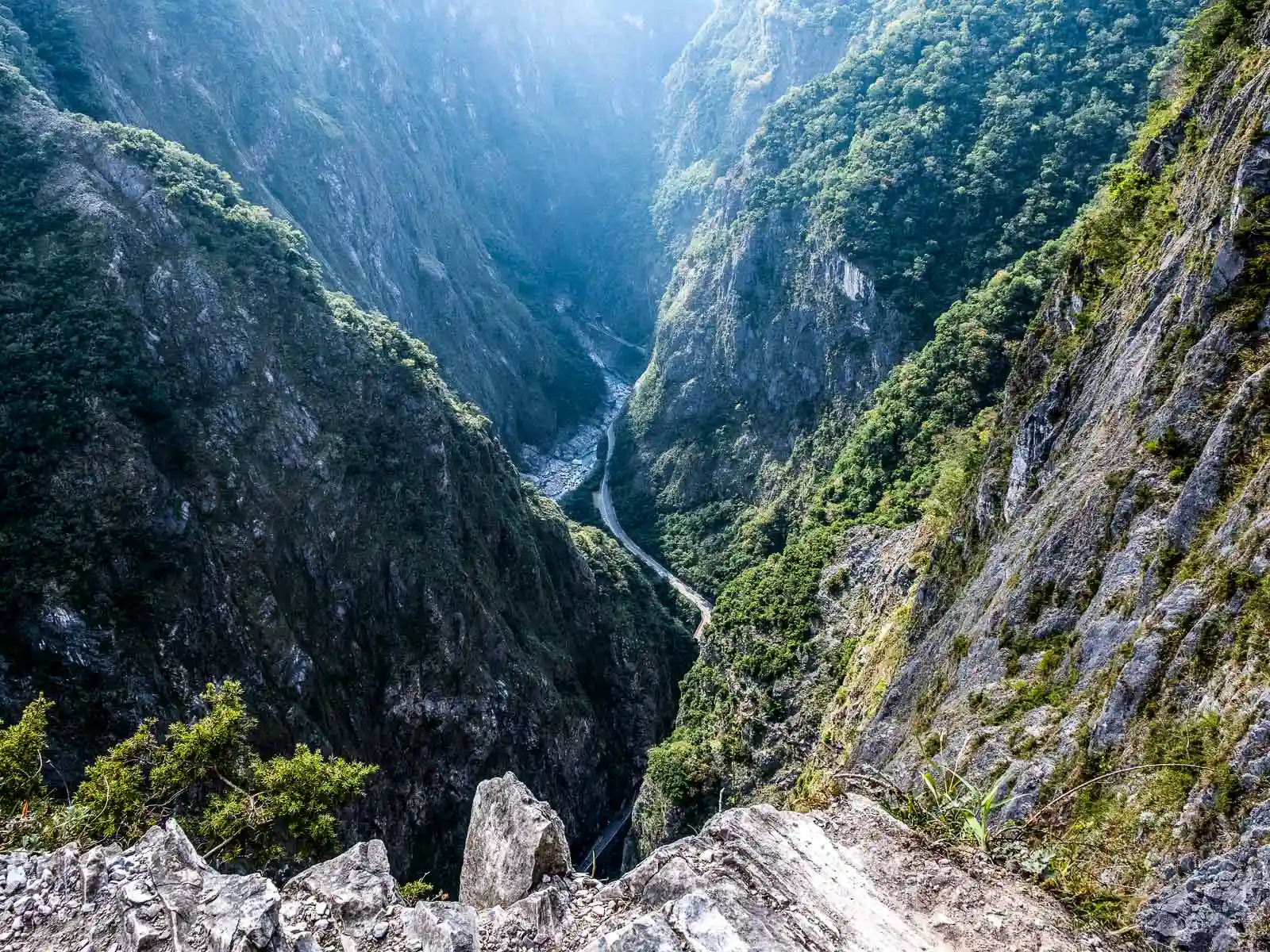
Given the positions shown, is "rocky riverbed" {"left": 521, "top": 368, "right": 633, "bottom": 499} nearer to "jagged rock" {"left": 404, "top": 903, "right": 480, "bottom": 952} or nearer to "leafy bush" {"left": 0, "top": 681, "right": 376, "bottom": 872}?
"leafy bush" {"left": 0, "top": 681, "right": 376, "bottom": 872}

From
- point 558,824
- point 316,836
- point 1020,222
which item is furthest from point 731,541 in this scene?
point 558,824

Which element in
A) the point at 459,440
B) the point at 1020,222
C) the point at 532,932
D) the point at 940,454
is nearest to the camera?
the point at 532,932

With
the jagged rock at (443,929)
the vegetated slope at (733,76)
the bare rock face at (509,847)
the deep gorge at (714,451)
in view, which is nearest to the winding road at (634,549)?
the deep gorge at (714,451)

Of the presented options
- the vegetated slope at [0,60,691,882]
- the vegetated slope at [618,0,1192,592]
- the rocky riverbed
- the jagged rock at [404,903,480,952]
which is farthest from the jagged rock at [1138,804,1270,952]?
the rocky riverbed

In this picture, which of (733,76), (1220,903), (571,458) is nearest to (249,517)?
(1220,903)

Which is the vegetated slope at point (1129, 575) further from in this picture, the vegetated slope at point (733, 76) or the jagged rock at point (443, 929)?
the vegetated slope at point (733, 76)

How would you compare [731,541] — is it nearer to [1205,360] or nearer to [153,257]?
[153,257]
